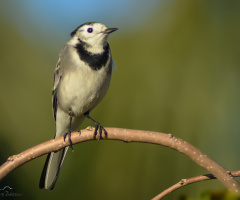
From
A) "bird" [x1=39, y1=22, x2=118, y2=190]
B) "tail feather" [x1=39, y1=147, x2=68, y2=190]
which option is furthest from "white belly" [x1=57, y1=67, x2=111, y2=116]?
"tail feather" [x1=39, y1=147, x2=68, y2=190]

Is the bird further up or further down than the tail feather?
further up

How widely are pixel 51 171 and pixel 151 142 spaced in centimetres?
106

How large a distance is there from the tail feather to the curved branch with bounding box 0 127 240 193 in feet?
2.28

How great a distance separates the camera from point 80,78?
280cm

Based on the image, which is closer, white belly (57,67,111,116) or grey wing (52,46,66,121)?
white belly (57,67,111,116)

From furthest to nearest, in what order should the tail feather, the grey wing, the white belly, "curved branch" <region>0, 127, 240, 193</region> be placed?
the grey wing → the white belly → the tail feather → "curved branch" <region>0, 127, 240, 193</region>

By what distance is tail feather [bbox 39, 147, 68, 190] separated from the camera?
7.99 ft

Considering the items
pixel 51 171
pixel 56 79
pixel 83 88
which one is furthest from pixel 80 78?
pixel 51 171

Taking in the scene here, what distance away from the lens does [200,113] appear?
3115 millimetres

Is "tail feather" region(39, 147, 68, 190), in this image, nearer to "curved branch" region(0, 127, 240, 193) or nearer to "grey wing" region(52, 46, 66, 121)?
"grey wing" region(52, 46, 66, 121)

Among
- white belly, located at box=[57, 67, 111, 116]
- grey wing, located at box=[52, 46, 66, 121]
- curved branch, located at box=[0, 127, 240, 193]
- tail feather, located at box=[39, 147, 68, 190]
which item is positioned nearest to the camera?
curved branch, located at box=[0, 127, 240, 193]

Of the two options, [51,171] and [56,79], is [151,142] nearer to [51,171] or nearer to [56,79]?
[51,171]

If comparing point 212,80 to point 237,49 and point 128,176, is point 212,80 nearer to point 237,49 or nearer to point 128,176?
point 237,49

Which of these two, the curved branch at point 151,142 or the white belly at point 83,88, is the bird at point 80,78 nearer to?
the white belly at point 83,88
